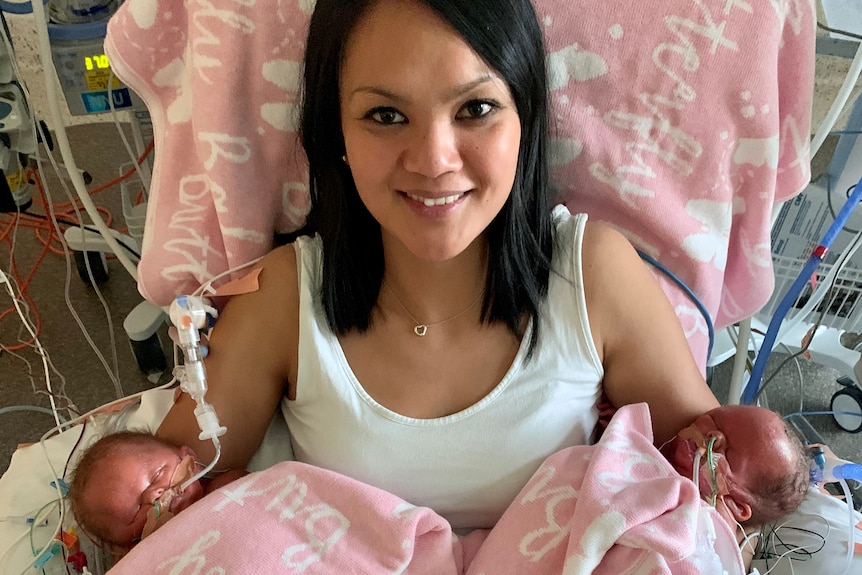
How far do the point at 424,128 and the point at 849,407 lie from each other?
1.49 metres

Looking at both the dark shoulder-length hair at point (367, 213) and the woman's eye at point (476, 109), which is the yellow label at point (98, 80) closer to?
the dark shoulder-length hair at point (367, 213)

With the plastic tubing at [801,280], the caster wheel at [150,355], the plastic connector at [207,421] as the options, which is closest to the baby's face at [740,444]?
the plastic tubing at [801,280]

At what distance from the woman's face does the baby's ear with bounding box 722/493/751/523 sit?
1.72 feet

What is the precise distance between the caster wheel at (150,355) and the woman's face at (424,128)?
117 centimetres

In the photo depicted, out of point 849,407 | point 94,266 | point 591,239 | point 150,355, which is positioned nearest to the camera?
point 591,239

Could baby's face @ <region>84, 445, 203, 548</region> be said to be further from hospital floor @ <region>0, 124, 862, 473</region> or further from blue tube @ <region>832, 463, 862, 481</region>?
blue tube @ <region>832, 463, 862, 481</region>

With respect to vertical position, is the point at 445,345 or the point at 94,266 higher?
the point at 445,345

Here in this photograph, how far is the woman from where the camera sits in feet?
3.40

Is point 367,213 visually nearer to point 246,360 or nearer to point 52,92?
point 246,360

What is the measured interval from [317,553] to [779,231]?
1.08m

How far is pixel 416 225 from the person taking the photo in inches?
35.8

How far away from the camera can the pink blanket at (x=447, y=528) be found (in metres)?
0.89

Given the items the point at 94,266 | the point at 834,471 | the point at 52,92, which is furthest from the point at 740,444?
the point at 94,266

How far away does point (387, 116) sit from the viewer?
872 millimetres
